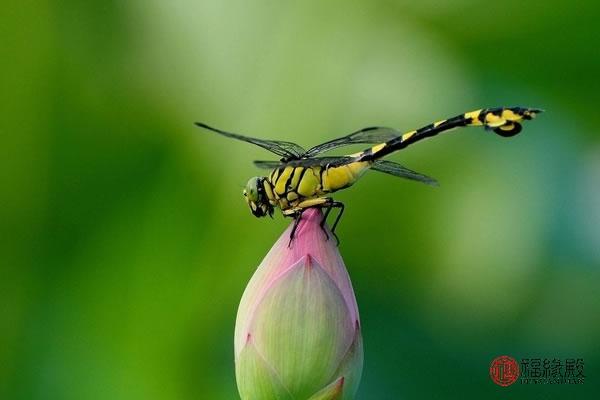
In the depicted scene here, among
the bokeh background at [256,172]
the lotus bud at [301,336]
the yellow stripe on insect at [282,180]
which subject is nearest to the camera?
the lotus bud at [301,336]

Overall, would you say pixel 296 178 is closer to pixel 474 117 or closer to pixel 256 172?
pixel 474 117

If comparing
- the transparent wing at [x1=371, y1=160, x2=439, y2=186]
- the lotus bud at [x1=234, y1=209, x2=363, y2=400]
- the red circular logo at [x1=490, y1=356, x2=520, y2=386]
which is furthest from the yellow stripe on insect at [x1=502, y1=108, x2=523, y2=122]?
the red circular logo at [x1=490, y1=356, x2=520, y2=386]

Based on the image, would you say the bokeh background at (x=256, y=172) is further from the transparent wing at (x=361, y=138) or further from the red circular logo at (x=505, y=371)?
the transparent wing at (x=361, y=138)

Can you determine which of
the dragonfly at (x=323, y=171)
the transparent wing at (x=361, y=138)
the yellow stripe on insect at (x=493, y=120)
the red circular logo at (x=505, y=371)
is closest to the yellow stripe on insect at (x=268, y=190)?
the dragonfly at (x=323, y=171)

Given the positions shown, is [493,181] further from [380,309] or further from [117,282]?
[117,282]

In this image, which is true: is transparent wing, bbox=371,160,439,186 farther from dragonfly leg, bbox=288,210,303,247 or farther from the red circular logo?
the red circular logo

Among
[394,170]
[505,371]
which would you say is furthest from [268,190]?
[505,371]
